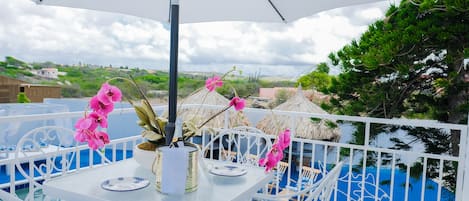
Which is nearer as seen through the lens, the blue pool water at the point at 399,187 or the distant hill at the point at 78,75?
the blue pool water at the point at 399,187

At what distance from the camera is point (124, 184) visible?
1.39 metres

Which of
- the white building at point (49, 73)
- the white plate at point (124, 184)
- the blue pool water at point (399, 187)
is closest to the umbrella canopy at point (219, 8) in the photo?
the white plate at point (124, 184)

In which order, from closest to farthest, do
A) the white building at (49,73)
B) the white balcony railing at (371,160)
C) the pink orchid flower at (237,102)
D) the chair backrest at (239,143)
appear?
the pink orchid flower at (237,102) < the white balcony railing at (371,160) < the chair backrest at (239,143) < the white building at (49,73)

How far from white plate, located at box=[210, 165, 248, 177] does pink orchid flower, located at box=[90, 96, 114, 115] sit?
59 centimetres

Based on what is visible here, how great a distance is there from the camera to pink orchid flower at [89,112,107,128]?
1.29 m

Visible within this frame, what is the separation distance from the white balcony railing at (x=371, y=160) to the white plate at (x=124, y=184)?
85cm

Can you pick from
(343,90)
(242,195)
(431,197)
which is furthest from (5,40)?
(431,197)

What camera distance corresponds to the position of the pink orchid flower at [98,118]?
129 centimetres

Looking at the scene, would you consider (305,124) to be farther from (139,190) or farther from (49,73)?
(139,190)

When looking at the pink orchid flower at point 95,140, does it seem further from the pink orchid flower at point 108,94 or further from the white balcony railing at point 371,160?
the white balcony railing at point 371,160

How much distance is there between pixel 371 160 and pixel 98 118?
4.00m

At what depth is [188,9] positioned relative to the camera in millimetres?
2338

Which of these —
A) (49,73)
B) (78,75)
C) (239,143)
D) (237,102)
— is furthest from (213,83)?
(49,73)

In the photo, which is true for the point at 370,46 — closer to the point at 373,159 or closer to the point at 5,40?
the point at 373,159
